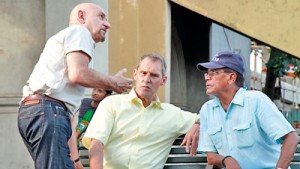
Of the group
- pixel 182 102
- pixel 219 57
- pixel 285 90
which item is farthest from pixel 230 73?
pixel 285 90

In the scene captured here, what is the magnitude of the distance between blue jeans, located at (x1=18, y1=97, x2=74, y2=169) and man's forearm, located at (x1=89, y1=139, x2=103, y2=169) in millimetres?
532

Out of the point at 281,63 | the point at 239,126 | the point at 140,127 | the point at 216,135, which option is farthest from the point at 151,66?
the point at 281,63

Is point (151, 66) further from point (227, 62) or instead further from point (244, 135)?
point (244, 135)

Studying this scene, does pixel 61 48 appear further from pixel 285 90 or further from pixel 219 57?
pixel 285 90

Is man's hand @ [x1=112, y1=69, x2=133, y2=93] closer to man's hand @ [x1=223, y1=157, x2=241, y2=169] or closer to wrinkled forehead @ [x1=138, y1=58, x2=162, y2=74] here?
wrinkled forehead @ [x1=138, y1=58, x2=162, y2=74]

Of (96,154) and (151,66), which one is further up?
(151,66)

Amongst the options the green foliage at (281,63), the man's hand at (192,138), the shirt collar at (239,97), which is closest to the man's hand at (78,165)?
the man's hand at (192,138)

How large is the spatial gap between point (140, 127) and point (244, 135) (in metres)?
0.71

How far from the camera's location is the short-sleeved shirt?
4.51 m

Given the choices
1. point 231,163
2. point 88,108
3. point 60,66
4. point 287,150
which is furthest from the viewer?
point 88,108

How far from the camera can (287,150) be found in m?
4.85

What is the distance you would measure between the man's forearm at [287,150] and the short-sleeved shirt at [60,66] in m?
1.23

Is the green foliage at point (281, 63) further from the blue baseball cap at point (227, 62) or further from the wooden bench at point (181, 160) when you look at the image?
the blue baseball cap at point (227, 62)

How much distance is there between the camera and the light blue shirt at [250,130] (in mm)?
4953
